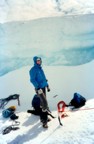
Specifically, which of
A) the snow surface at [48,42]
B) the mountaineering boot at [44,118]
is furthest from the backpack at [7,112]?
the snow surface at [48,42]

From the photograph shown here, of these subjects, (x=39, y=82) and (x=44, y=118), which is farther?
(x=39, y=82)

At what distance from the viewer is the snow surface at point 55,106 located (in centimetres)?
393

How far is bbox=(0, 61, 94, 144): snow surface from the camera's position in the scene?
3.93m

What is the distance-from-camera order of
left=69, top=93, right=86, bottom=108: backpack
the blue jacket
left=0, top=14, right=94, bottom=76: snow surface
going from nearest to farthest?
the blue jacket, left=69, top=93, right=86, bottom=108: backpack, left=0, top=14, right=94, bottom=76: snow surface

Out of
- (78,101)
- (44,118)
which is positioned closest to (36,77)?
(44,118)

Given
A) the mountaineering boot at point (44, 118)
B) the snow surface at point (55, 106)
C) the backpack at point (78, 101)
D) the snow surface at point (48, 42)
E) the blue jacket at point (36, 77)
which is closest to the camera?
the snow surface at point (55, 106)

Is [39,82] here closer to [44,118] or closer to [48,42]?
[44,118]

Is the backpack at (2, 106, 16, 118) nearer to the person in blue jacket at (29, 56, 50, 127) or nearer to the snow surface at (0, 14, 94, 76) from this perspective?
the person in blue jacket at (29, 56, 50, 127)

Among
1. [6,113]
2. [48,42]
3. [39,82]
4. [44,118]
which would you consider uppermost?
[48,42]

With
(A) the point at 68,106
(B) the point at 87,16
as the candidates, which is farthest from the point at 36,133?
(B) the point at 87,16

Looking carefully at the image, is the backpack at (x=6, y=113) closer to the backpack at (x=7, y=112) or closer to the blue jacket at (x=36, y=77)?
the backpack at (x=7, y=112)

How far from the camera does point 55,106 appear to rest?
521 centimetres

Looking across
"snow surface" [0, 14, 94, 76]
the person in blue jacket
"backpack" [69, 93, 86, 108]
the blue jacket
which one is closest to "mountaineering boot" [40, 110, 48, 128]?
the person in blue jacket

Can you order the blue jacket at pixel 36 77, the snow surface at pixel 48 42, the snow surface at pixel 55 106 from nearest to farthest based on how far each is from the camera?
the snow surface at pixel 55 106 → the blue jacket at pixel 36 77 → the snow surface at pixel 48 42
